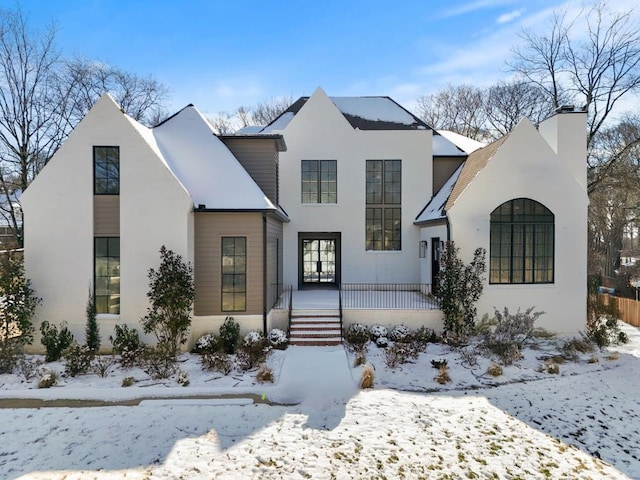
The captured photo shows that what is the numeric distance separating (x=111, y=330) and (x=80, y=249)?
8.31 feet

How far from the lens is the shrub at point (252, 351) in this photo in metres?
9.63

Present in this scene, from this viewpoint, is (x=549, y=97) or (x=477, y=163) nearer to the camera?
(x=477, y=163)

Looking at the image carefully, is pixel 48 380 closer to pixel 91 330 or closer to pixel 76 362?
pixel 76 362

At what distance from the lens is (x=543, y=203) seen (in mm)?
13000

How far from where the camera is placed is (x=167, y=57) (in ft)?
44.5

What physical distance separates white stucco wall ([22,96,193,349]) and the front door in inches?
300

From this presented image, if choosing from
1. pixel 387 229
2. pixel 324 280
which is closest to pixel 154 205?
pixel 324 280

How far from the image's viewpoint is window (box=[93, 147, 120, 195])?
1077 centimetres

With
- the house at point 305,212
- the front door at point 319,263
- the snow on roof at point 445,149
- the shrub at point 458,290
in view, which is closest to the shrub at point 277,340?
the house at point 305,212

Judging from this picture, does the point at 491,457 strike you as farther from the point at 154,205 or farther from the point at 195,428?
the point at 154,205

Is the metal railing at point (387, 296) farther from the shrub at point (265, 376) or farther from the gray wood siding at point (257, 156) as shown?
the gray wood siding at point (257, 156)

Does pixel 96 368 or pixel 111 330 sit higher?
A: pixel 111 330

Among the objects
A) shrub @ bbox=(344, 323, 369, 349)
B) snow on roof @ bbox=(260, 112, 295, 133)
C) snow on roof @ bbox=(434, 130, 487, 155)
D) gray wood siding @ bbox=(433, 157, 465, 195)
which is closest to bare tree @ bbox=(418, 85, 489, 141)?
snow on roof @ bbox=(434, 130, 487, 155)

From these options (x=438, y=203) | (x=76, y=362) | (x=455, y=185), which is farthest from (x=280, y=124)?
(x=76, y=362)
